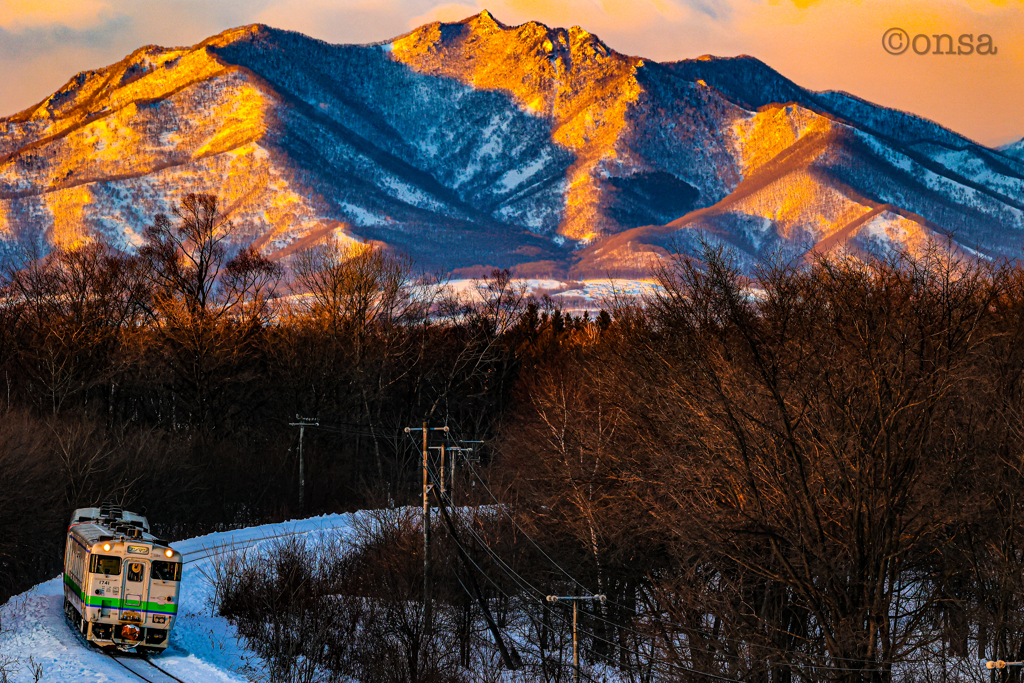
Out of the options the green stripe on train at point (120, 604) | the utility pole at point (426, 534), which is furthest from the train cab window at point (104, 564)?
the utility pole at point (426, 534)

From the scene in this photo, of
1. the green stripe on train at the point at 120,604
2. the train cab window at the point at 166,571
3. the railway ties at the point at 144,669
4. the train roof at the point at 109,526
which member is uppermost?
the train roof at the point at 109,526

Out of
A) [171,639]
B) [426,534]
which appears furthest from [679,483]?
[171,639]

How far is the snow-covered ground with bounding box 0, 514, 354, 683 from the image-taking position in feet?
86.3

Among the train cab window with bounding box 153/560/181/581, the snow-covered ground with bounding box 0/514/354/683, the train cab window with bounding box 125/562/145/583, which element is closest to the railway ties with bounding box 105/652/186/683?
Result: the snow-covered ground with bounding box 0/514/354/683

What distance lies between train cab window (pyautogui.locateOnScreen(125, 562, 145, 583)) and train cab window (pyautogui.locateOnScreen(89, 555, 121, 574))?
0.34 meters

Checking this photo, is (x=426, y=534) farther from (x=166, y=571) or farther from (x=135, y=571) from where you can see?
(x=135, y=571)

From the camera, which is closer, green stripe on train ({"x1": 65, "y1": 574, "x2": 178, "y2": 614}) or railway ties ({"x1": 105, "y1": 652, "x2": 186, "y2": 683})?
railway ties ({"x1": 105, "y1": 652, "x2": 186, "y2": 683})

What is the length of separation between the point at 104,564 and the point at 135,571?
0.90m

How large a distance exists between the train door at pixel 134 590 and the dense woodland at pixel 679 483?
22.2 ft

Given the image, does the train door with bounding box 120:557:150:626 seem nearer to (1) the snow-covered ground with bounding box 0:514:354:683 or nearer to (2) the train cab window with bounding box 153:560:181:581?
(2) the train cab window with bounding box 153:560:181:581

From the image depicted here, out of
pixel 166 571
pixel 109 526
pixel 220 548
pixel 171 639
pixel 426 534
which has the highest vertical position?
pixel 109 526

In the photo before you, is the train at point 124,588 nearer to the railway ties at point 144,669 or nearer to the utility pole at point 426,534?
the railway ties at point 144,669

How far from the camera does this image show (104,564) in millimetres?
A: 28703

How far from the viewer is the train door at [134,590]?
28656 mm
